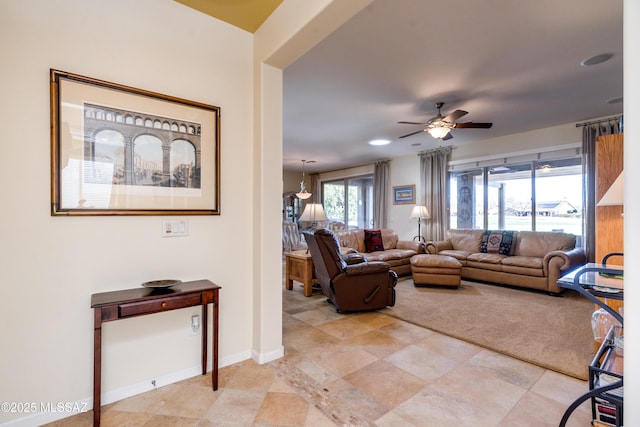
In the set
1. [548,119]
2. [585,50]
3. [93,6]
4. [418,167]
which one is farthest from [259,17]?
[418,167]

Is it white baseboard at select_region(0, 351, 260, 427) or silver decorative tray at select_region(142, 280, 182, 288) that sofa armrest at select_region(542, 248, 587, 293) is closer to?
white baseboard at select_region(0, 351, 260, 427)

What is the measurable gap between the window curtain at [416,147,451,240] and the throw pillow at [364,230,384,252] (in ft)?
4.93

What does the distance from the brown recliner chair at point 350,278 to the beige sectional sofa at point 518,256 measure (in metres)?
2.38

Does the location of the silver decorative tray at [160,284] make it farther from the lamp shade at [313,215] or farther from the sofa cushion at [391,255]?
the sofa cushion at [391,255]

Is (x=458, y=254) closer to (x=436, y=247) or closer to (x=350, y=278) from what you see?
(x=436, y=247)

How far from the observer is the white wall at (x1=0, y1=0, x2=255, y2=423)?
158 centimetres

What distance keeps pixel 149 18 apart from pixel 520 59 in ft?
10.5

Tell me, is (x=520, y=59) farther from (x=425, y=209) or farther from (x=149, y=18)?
(x=425, y=209)

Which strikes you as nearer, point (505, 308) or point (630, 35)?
point (630, 35)

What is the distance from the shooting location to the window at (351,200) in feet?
29.6

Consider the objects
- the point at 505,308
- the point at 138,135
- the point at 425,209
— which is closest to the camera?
the point at 138,135

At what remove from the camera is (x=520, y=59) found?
2.81 metres

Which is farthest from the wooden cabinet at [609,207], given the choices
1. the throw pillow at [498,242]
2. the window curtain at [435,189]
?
the window curtain at [435,189]

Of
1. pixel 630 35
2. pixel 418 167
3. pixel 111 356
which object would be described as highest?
pixel 418 167
